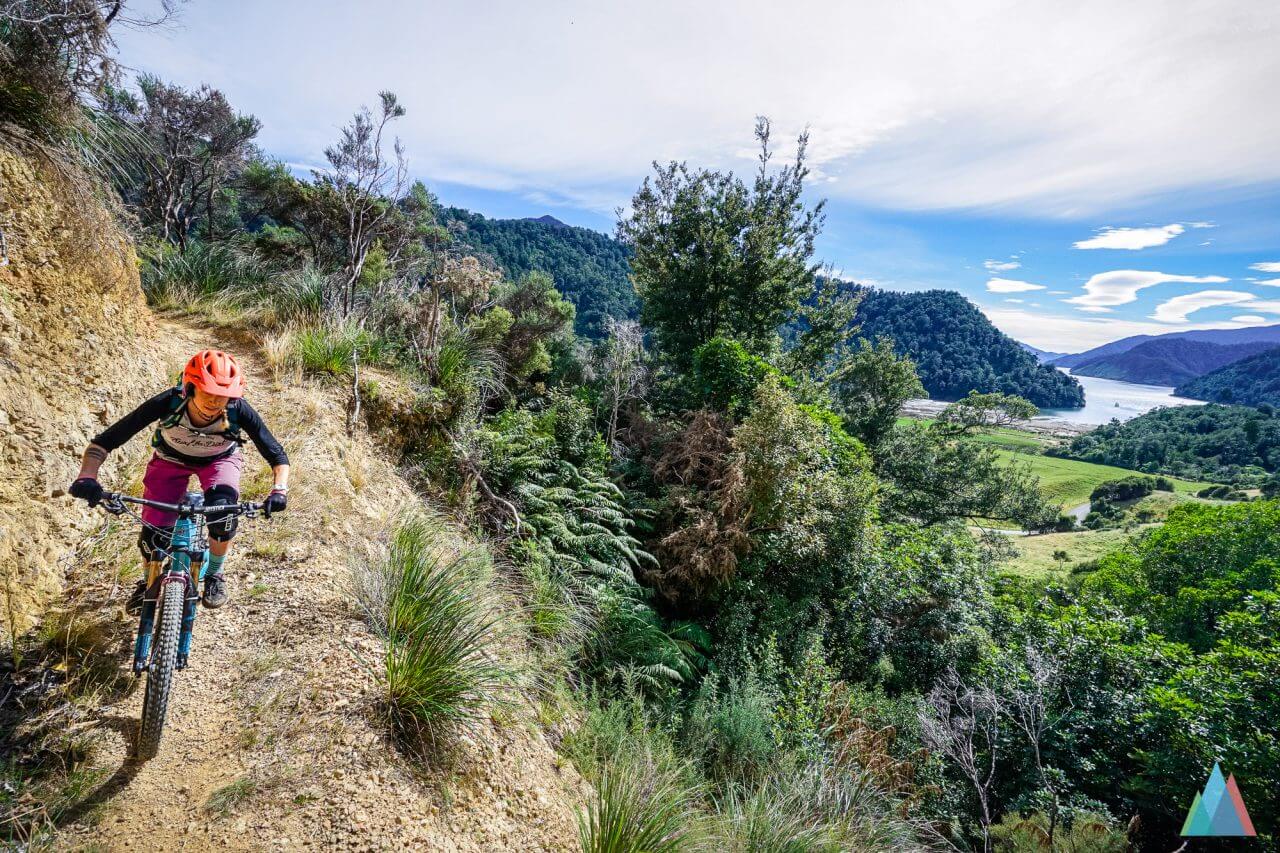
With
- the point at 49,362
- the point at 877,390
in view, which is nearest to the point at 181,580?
the point at 49,362

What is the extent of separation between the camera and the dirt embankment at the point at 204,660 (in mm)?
2357

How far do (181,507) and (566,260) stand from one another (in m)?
63.9

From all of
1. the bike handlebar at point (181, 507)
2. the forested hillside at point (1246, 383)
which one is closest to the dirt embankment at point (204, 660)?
the bike handlebar at point (181, 507)

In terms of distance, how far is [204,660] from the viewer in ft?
10.1

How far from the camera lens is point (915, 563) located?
937cm

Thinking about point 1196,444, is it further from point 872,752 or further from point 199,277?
point 199,277

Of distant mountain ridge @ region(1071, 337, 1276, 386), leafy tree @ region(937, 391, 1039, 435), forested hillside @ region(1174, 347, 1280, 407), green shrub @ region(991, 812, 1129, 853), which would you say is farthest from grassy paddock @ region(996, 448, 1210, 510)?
distant mountain ridge @ region(1071, 337, 1276, 386)

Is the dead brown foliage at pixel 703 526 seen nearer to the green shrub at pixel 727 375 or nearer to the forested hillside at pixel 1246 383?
the green shrub at pixel 727 375

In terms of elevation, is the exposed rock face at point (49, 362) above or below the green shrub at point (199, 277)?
below

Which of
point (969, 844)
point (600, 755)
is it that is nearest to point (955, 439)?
point (969, 844)

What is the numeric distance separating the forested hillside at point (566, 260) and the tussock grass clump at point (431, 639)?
41632 millimetres

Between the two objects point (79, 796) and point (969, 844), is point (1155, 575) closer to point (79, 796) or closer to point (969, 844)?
point (969, 844)

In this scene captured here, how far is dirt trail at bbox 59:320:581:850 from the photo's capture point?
2.28m

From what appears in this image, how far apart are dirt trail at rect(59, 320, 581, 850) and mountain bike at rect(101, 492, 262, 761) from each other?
8.5 inches
